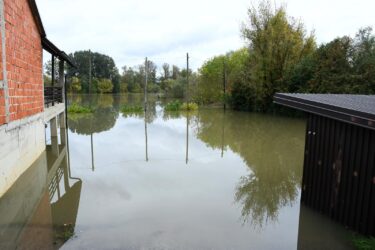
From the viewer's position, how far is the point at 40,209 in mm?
4949

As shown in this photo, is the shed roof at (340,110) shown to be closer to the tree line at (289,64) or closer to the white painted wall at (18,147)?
the white painted wall at (18,147)

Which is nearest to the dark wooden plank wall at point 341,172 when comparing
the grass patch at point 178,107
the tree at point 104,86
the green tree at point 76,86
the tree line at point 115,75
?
the grass patch at point 178,107

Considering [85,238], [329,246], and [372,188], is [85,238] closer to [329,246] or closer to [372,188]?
[329,246]

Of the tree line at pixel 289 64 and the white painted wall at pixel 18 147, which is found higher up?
the tree line at pixel 289 64

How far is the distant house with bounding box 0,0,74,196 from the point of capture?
5.50 meters

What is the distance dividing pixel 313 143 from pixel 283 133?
29.4 feet

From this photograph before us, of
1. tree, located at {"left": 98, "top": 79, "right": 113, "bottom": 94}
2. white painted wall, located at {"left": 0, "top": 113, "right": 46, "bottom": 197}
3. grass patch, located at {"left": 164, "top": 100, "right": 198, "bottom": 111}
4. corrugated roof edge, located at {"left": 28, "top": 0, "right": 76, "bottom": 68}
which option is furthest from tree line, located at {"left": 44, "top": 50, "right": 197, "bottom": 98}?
white painted wall, located at {"left": 0, "top": 113, "right": 46, "bottom": 197}

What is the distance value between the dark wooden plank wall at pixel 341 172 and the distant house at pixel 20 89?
5.12 metres

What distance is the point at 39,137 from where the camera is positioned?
8.38 meters

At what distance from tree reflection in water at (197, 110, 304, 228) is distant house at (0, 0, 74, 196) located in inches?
170

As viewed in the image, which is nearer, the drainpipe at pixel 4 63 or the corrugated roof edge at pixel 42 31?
the drainpipe at pixel 4 63

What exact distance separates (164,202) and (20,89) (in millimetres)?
4170

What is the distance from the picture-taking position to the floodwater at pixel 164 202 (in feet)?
13.0

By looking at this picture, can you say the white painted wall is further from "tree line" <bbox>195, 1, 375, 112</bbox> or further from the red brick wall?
"tree line" <bbox>195, 1, 375, 112</bbox>
